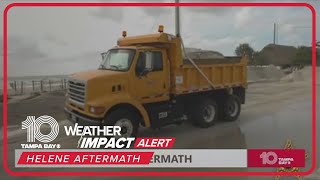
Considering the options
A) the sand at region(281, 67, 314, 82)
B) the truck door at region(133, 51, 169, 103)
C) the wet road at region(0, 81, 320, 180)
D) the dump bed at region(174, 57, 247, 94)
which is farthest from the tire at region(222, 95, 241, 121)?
the sand at region(281, 67, 314, 82)

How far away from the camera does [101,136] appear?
6.23m

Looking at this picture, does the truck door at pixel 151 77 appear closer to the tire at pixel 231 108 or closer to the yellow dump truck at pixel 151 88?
the yellow dump truck at pixel 151 88

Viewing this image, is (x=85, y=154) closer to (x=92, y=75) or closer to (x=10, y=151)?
(x=92, y=75)

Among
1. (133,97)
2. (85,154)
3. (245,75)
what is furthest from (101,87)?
(245,75)

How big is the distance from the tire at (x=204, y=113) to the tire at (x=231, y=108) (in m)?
0.42

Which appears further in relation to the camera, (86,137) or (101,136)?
(86,137)

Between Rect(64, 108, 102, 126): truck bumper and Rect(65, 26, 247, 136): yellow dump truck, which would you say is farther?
Rect(65, 26, 247, 136): yellow dump truck

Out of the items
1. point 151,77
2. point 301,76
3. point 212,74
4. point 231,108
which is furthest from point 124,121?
point 301,76

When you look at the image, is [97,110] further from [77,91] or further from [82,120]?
[77,91]

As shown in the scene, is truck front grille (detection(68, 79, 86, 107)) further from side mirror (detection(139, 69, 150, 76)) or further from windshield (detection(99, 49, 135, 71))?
side mirror (detection(139, 69, 150, 76))

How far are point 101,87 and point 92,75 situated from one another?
338mm

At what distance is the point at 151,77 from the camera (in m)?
7.51

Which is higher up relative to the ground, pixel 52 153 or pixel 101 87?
pixel 101 87

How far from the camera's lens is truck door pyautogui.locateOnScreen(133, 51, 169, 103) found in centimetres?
729
